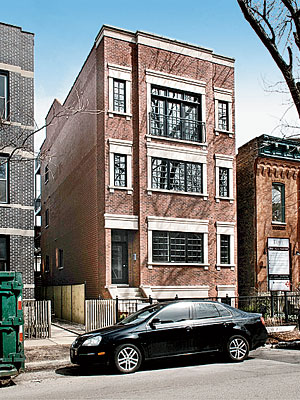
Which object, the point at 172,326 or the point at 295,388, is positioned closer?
the point at 295,388

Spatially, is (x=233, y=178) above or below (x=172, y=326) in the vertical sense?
above

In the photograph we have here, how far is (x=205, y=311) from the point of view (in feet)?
41.2

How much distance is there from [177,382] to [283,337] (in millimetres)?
7785

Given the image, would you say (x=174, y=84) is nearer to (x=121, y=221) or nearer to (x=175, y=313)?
(x=121, y=221)

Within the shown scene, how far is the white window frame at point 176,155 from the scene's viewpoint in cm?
2372

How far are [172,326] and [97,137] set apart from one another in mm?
13694

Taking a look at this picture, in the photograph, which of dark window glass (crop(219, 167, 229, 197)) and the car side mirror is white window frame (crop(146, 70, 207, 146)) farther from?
the car side mirror

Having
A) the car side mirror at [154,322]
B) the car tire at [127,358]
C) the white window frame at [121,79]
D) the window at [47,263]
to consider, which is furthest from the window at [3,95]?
the window at [47,263]

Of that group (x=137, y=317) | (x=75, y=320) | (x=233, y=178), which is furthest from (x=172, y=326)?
(x=233, y=178)

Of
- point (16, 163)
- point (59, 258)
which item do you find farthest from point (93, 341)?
point (59, 258)

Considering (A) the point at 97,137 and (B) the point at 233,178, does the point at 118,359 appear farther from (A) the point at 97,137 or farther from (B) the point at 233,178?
(B) the point at 233,178

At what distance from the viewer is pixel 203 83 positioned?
25.7m

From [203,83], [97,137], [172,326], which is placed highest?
[203,83]

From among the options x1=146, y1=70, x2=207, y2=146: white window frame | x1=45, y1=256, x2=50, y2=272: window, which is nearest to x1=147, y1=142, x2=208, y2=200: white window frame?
x1=146, y1=70, x2=207, y2=146: white window frame
